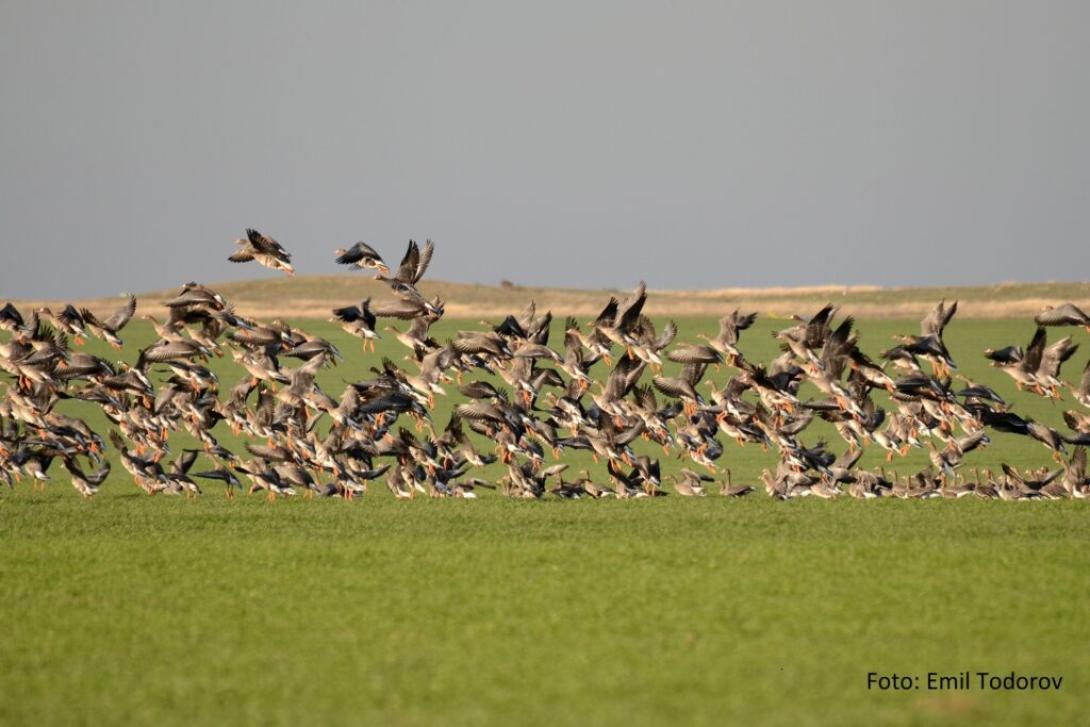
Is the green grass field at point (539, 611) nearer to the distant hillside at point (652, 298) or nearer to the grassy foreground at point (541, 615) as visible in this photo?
the grassy foreground at point (541, 615)

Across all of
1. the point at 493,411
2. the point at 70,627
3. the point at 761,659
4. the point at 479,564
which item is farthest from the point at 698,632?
the point at 493,411

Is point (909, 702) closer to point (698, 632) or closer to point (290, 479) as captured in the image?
point (698, 632)

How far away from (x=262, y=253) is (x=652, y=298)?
8047 cm

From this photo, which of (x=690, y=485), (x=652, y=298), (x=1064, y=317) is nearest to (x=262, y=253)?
(x=690, y=485)

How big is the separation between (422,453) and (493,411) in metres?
1.60

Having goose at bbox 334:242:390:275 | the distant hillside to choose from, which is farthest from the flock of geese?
the distant hillside

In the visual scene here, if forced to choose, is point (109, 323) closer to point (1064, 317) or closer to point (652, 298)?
point (1064, 317)

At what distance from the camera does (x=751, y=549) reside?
20516 mm

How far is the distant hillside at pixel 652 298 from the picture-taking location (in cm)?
9362

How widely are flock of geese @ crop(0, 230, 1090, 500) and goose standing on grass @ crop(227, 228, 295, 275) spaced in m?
0.04

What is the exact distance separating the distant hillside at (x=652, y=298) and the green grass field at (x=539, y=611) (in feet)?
225

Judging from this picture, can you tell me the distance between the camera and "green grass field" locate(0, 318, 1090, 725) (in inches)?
499

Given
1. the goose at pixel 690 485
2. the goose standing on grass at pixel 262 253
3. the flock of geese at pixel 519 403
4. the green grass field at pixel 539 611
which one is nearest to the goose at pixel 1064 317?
the flock of geese at pixel 519 403

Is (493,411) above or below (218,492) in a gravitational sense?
above
